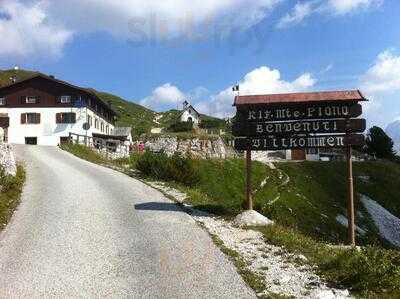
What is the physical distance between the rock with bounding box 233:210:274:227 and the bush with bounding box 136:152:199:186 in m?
11.5

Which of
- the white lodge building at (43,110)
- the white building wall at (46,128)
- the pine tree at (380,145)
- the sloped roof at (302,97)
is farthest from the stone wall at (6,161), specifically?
the pine tree at (380,145)

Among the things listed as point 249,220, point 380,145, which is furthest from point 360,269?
point 380,145

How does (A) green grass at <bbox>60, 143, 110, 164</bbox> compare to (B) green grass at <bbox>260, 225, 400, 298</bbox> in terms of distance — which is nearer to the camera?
(B) green grass at <bbox>260, 225, 400, 298</bbox>

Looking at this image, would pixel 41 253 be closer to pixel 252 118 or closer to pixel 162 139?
pixel 252 118

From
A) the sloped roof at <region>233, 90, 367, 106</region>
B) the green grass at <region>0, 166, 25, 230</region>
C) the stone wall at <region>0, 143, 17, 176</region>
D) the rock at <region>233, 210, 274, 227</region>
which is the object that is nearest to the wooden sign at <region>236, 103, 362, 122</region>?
the sloped roof at <region>233, 90, 367, 106</region>

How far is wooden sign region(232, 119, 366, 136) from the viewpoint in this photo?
1993 cm

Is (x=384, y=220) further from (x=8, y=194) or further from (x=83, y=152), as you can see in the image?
(x=8, y=194)

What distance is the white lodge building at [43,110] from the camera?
7925 cm

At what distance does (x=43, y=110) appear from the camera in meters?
80.1

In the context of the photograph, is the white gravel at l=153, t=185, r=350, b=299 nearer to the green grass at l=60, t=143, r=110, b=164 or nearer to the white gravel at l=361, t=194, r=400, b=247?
the green grass at l=60, t=143, r=110, b=164

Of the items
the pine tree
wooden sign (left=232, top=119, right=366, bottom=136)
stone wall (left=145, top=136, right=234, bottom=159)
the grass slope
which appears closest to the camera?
wooden sign (left=232, top=119, right=366, bottom=136)

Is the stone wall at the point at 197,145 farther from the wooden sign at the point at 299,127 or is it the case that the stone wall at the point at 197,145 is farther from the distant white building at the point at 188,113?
the wooden sign at the point at 299,127

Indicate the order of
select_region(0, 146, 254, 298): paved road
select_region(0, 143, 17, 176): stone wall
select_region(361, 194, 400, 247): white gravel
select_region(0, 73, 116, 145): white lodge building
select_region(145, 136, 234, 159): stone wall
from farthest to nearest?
select_region(145, 136, 234, 159): stone wall → select_region(0, 73, 116, 145): white lodge building → select_region(361, 194, 400, 247): white gravel → select_region(0, 143, 17, 176): stone wall → select_region(0, 146, 254, 298): paved road

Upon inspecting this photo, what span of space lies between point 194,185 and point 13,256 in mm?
17561
